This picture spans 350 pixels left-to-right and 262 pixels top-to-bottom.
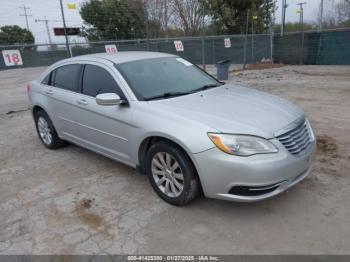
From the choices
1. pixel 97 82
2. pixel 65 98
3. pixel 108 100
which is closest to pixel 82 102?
pixel 97 82

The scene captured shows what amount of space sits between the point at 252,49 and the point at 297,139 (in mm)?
17586

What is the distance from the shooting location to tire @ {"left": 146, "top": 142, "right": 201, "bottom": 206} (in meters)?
3.09

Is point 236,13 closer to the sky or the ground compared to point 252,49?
closer to the sky

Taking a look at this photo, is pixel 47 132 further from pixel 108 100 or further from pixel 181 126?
pixel 181 126

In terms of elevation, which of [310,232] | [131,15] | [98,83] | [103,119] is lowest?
[310,232]

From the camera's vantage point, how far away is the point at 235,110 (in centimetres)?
329

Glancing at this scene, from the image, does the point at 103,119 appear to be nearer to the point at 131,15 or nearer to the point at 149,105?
the point at 149,105

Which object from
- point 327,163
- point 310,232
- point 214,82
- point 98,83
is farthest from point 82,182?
point 327,163

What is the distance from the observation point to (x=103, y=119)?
388 cm

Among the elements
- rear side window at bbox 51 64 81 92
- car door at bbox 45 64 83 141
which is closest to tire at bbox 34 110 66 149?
car door at bbox 45 64 83 141

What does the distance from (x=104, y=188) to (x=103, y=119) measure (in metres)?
0.84

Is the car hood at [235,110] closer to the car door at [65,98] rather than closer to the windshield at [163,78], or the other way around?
the windshield at [163,78]

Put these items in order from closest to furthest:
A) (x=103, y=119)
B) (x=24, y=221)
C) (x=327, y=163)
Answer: (x=24, y=221) → (x=103, y=119) → (x=327, y=163)

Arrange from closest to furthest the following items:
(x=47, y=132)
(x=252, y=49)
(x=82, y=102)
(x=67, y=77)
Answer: (x=82, y=102), (x=67, y=77), (x=47, y=132), (x=252, y=49)
